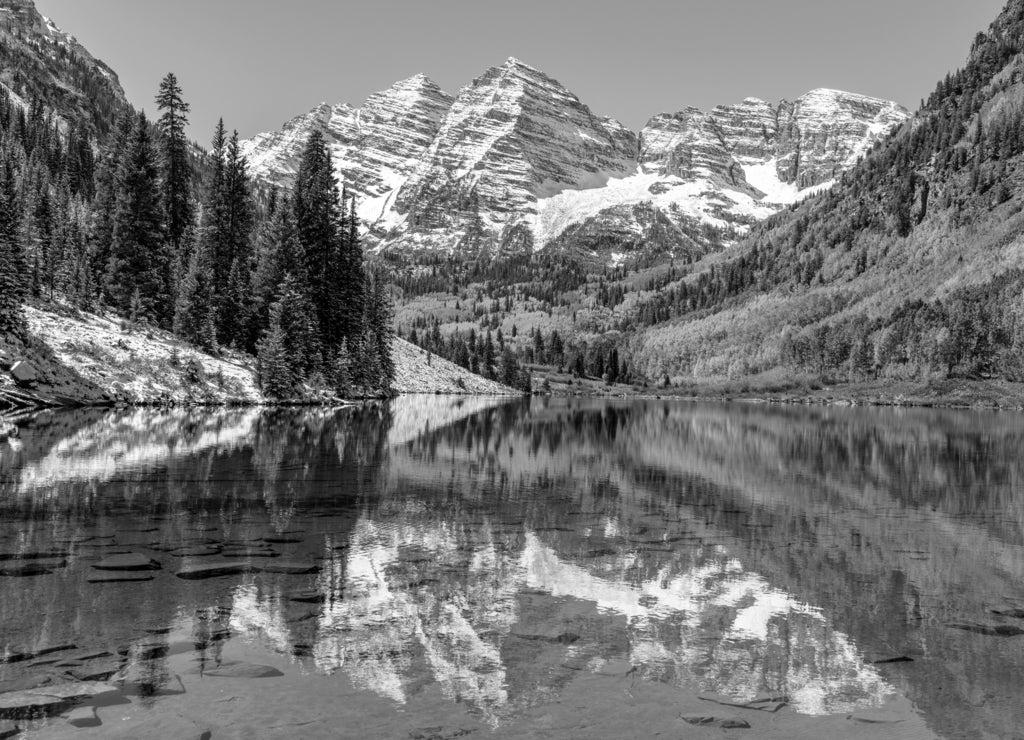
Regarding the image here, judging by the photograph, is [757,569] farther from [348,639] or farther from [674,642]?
[348,639]

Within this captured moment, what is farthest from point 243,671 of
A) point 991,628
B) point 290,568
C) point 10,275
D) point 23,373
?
point 10,275

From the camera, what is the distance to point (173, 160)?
89250mm

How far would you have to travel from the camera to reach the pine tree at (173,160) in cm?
8794

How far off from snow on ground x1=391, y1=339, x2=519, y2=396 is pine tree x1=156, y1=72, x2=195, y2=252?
54751 mm

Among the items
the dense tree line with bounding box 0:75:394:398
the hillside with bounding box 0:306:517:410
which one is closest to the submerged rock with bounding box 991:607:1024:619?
the hillside with bounding box 0:306:517:410

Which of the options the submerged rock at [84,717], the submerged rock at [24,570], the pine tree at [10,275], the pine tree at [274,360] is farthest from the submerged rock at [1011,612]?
the pine tree at [274,360]

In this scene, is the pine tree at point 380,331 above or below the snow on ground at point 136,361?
above

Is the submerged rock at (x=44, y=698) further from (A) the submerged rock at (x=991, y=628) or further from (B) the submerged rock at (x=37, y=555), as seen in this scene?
(A) the submerged rock at (x=991, y=628)

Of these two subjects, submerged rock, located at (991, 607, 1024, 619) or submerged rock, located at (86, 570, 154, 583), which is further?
submerged rock, located at (991, 607, 1024, 619)

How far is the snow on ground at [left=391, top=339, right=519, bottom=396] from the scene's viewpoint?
148875mm

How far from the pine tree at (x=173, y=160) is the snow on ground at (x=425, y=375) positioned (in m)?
54.8

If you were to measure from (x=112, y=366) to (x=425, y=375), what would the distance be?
97.0 meters

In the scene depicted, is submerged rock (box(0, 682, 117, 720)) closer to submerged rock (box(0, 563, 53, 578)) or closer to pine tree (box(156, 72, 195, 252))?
submerged rock (box(0, 563, 53, 578))

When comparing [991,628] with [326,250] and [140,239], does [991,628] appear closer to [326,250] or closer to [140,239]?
[140,239]
